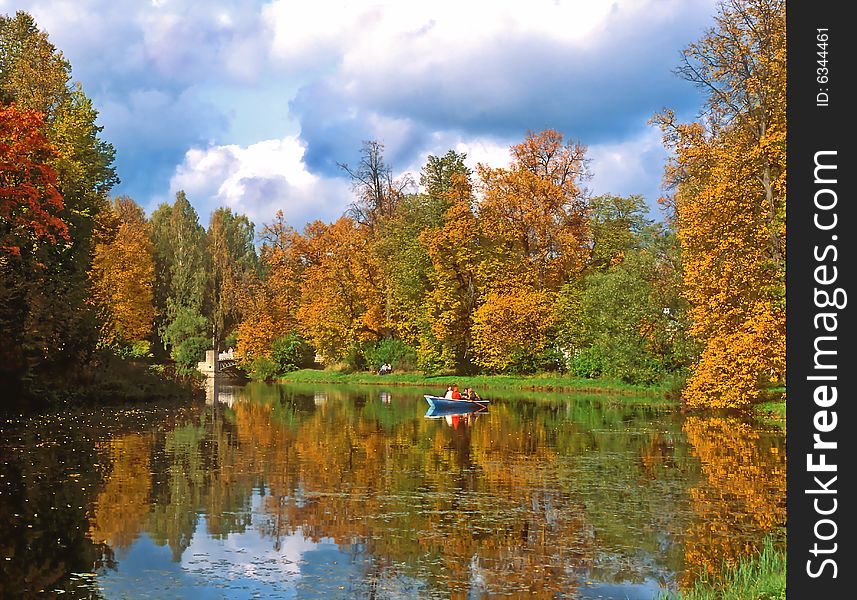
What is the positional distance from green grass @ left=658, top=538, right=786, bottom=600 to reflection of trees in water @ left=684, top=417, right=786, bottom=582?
0.48m

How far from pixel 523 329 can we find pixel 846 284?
54959 millimetres

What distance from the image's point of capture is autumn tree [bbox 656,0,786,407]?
111ft

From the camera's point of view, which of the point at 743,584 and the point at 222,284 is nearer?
the point at 743,584

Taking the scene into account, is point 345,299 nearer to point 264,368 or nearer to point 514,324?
point 264,368

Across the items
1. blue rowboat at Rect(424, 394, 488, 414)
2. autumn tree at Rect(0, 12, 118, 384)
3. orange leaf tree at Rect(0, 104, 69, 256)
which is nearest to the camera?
orange leaf tree at Rect(0, 104, 69, 256)

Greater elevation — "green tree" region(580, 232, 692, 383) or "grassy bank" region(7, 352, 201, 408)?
"green tree" region(580, 232, 692, 383)

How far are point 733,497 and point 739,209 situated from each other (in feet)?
62.9

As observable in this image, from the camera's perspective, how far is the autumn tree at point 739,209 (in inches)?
1336

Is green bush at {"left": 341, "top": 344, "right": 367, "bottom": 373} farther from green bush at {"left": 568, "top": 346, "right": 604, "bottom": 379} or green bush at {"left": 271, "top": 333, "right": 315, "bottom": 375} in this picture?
green bush at {"left": 568, "top": 346, "right": 604, "bottom": 379}

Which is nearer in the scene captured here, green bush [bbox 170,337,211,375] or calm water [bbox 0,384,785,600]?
calm water [bbox 0,384,785,600]

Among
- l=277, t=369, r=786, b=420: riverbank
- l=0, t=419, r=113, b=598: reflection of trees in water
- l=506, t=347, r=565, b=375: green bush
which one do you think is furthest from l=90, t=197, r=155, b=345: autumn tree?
l=0, t=419, r=113, b=598: reflection of trees in water

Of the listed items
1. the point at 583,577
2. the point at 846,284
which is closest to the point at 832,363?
the point at 846,284

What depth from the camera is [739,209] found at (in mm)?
35656

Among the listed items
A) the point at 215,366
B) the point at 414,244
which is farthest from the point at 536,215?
the point at 215,366
